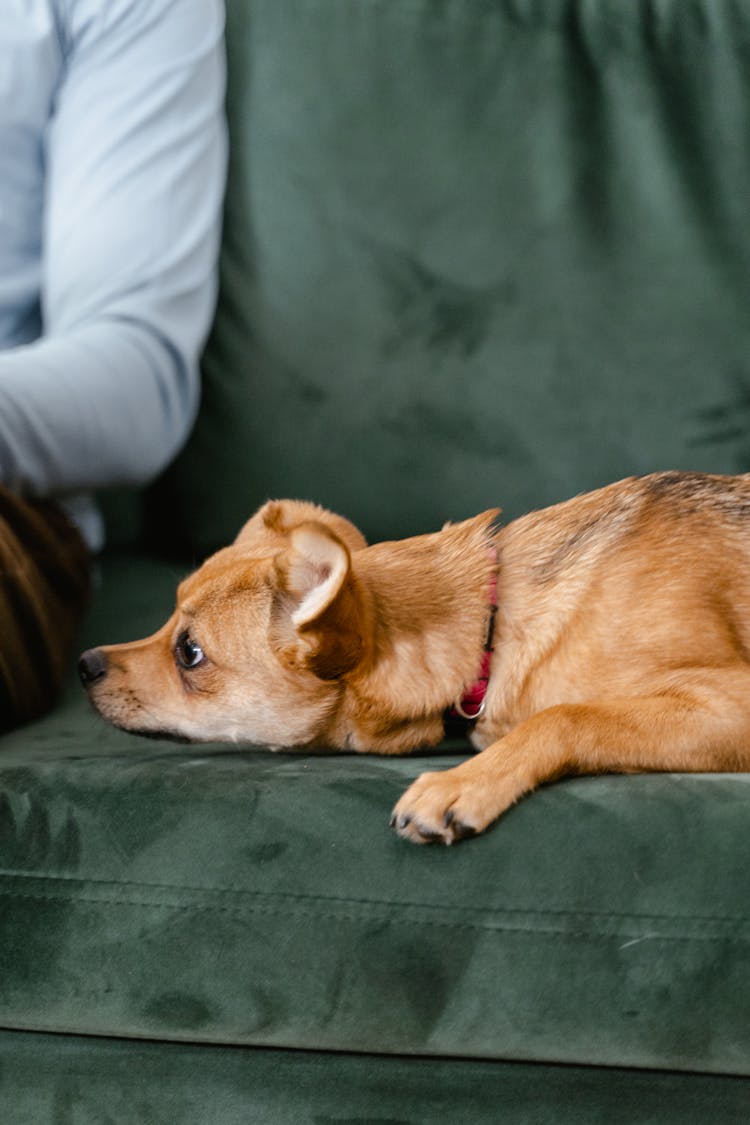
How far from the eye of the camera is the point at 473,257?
6.35 ft

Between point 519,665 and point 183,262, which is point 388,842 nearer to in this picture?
point 519,665

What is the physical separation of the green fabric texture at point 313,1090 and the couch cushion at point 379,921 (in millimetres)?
51

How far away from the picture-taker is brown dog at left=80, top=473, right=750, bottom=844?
3.93 feet

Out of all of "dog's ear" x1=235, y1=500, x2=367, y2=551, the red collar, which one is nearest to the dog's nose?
"dog's ear" x1=235, y1=500, x2=367, y2=551

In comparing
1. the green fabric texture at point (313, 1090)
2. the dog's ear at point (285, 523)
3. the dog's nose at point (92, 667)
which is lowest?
the green fabric texture at point (313, 1090)

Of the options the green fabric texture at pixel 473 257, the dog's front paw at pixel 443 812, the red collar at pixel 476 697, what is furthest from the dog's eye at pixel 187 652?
the green fabric texture at pixel 473 257

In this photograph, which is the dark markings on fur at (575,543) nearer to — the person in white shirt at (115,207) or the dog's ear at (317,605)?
the dog's ear at (317,605)

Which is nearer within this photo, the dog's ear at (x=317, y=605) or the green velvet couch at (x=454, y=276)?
the dog's ear at (x=317, y=605)

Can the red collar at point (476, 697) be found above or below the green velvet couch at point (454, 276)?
below

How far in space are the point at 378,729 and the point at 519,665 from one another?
0.63 ft

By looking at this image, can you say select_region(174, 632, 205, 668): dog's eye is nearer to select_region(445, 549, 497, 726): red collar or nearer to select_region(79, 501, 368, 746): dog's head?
select_region(79, 501, 368, 746): dog's head

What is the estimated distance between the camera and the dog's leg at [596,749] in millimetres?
1036

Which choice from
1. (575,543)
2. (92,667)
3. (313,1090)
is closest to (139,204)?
(92,667)

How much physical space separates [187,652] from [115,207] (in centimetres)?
95
